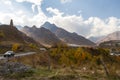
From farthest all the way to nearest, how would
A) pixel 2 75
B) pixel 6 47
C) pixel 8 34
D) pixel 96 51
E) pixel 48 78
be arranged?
pixel 8 34 < pixel 96 51 < pixel 6 47 < pixel 2 75 < pixel 48 78

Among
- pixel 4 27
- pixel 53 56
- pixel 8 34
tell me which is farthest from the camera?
pixel 4 27

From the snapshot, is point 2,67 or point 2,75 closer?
point 2,75

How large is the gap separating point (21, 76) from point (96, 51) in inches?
3578

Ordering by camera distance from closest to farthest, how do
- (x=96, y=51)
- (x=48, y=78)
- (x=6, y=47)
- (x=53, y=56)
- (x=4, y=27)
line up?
(x=48, y=78), (x=53, y=56), (x=6, y=47), (x=96, y=51), (x=4, y=27)

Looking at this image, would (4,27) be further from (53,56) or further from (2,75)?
(2,75)

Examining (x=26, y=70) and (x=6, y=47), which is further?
(x=6, y=47)

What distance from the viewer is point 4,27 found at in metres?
165

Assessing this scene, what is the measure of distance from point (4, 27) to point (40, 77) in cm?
15197

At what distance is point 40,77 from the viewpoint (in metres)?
17.9

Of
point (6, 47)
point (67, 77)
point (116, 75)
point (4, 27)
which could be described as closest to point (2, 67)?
point (67, 77)

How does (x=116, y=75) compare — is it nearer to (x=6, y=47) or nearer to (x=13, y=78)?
(x=13, y=78)

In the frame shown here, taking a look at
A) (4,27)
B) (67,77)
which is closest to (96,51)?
(4,27)

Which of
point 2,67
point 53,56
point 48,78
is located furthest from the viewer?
point 53,56

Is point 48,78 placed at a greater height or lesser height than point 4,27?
lesser
